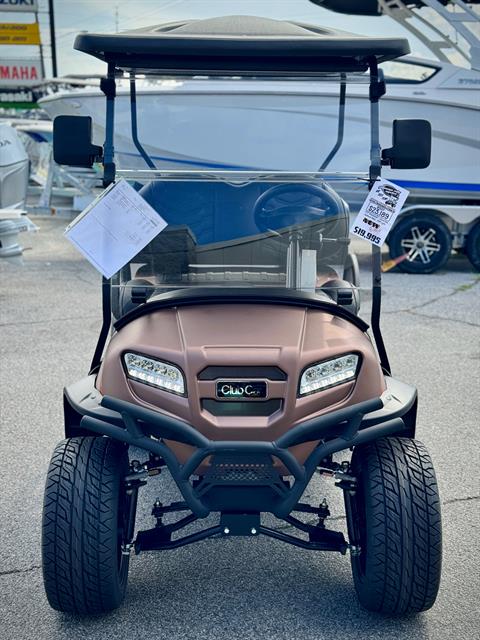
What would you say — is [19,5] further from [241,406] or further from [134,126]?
[241,406]

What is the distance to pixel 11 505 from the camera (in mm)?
3947

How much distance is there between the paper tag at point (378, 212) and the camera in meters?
3.20

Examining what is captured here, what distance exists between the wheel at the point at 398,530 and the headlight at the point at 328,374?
0.32 m

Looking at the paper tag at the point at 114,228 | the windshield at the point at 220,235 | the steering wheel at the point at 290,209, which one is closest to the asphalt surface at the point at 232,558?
the windshield at the point at 220,235

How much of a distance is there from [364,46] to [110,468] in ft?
5.28

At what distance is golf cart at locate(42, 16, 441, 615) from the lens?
2.68 metres

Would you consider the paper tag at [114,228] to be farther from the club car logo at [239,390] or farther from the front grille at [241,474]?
the front grille at [241,474]

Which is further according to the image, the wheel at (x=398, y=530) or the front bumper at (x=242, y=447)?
the wheel at (x=398, y=530)

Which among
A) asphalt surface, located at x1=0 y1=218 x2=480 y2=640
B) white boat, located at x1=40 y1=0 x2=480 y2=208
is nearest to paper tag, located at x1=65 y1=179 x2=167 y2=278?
asphalt surface, located at x1=0 y1=218 x2=480 y2=640

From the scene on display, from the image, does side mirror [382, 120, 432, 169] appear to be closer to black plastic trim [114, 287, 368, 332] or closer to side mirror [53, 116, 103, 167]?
black plastic trim [114, 287, 368, 332]

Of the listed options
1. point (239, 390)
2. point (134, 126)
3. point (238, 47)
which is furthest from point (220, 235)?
point (134, 126)

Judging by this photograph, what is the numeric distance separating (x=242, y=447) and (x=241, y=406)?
150 mm

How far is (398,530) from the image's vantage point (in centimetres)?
278

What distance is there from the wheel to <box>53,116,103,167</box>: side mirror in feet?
4.71
